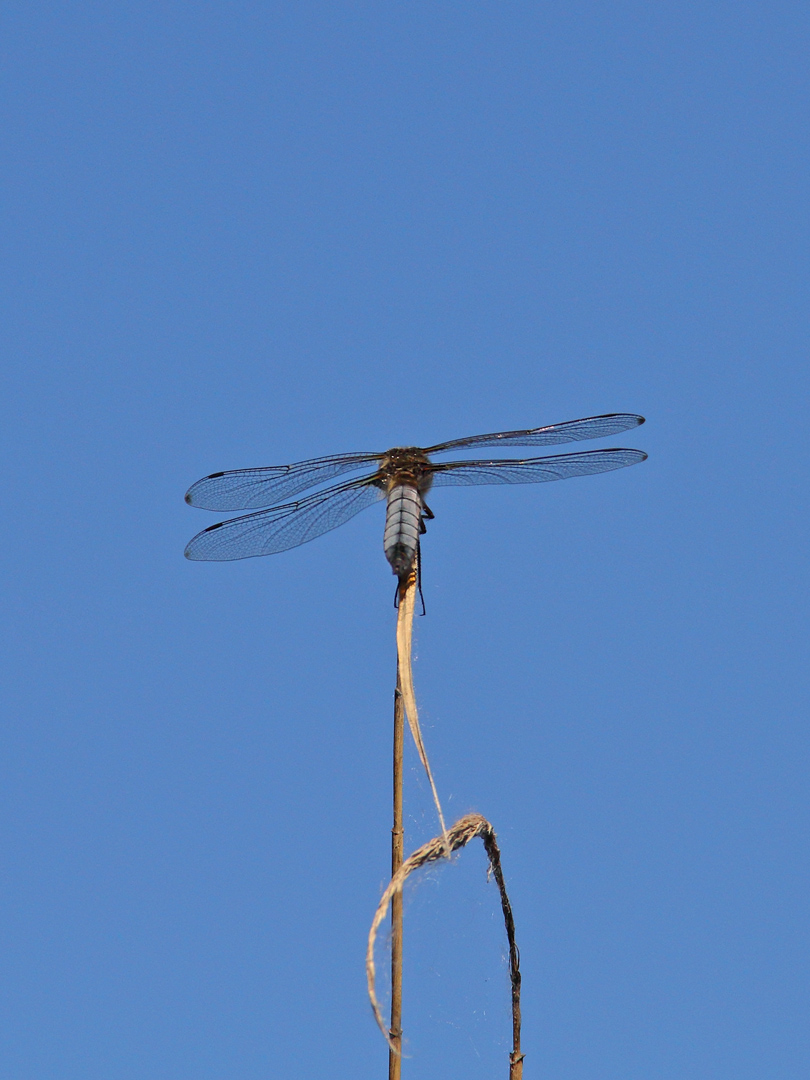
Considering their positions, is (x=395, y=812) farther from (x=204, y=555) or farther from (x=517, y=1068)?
(x=204, y=555)

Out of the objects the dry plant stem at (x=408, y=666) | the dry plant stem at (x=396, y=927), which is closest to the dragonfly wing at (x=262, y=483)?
the dry plant stem at (x=408, y=666)

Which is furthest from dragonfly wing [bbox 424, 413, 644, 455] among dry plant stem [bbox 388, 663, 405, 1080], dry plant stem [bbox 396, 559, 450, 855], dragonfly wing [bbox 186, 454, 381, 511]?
dry plant stem [bbox 388, 663, 405, 1080]

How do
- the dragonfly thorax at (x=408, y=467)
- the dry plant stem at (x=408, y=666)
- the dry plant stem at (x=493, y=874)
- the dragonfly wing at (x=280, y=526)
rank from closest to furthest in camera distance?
the dry plant stem at (x=493, y=874)
the dry plant stem at (x=408, y=666)
the dragonfly thorax at (x=408, y=467)
the dragonfly wing at (x=280, y=526)

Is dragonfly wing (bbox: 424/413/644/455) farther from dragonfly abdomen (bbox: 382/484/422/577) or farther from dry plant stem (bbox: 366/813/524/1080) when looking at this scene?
dry plant stem (bbox: 366/813/524/1080)

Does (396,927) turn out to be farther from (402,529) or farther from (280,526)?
(280,526)

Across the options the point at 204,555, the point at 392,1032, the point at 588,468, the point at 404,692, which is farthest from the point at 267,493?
the point at 392,1032

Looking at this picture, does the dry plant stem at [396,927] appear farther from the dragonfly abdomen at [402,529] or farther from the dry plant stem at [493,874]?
the dragonfly abdomen at [402,529]
